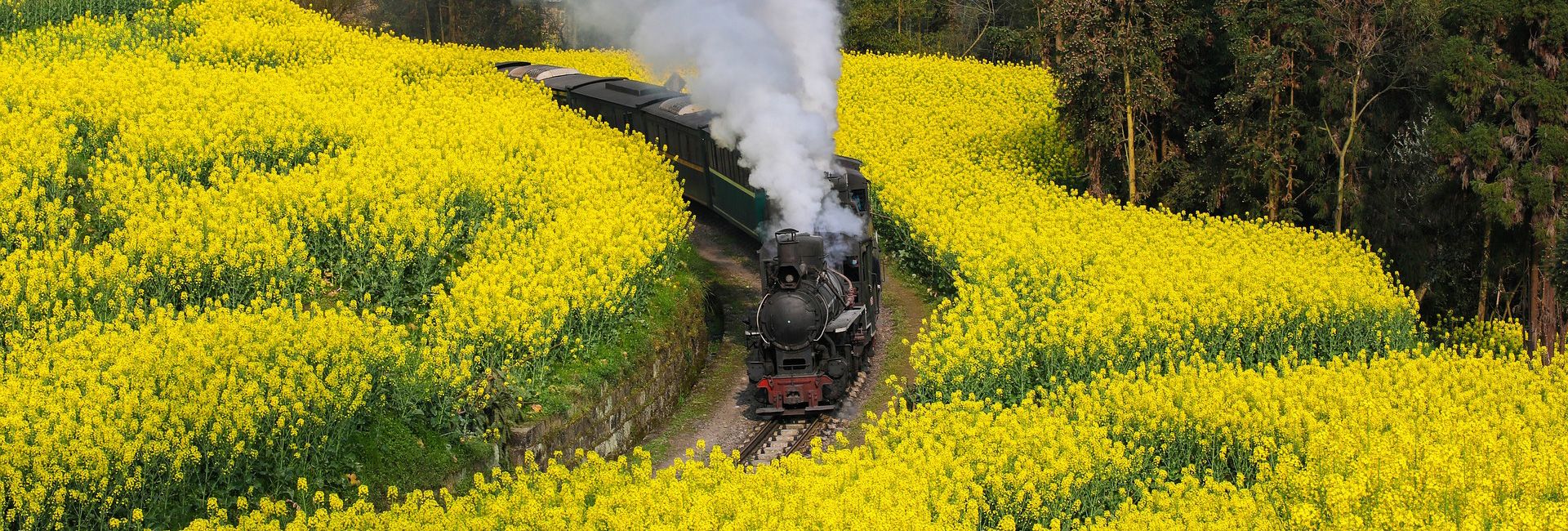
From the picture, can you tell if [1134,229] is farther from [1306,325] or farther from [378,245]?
[378,245]

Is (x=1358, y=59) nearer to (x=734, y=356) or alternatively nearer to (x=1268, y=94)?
(x=1268, y=94)

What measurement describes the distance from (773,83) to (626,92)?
44.4ft

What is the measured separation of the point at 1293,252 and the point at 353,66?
77.0 ft

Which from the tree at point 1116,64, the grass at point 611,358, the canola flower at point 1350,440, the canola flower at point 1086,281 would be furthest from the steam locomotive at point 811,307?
the tree at point 1116,64

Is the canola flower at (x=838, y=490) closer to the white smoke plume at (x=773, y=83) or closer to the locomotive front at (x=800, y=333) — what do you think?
the locomotive front at (x=800, y=333)

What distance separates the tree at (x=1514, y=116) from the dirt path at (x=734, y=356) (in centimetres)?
1211

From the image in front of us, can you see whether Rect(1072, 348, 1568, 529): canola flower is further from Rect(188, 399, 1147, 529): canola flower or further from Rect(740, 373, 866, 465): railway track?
Rect(740, 373, 866, 465): railway track

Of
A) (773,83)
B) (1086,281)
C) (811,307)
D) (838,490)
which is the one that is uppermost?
(773,83)

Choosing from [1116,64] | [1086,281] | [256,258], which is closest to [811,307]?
[1086,281]

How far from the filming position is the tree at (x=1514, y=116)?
1208 inches

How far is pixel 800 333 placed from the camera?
79.8 ft

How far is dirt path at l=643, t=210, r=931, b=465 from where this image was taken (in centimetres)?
2577

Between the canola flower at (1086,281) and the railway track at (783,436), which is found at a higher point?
the canola flower at (1086,281)

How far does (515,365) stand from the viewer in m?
23.7
